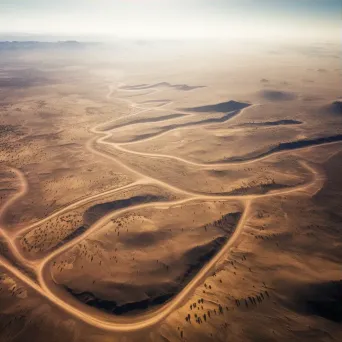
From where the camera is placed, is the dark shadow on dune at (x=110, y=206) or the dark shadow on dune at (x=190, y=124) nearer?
the dark shadow on dune at (x=110, y=206)

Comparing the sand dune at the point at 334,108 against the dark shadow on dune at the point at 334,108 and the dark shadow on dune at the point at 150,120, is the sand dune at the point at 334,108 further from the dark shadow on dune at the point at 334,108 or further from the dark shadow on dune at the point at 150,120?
the dark shadow on dune at the point at 150,120

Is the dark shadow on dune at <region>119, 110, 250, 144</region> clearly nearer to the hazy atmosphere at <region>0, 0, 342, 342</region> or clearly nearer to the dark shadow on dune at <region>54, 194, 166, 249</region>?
the hazy atmosphere at <region>0, 0, 342, 342</region>

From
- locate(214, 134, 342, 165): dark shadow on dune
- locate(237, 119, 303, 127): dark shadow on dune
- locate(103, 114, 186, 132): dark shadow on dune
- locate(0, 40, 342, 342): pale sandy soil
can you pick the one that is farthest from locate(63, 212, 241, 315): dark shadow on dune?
locate(103, 114, 186, 132): dark shadow on dune

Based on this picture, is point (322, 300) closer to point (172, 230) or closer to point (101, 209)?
point (172, 230)

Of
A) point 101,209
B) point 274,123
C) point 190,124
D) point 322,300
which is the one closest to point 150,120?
point 190,124

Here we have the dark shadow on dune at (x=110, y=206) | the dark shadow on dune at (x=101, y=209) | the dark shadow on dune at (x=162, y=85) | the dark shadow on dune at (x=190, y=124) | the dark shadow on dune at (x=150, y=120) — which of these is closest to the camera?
the dark shadow on dune at (x=101, y=209)

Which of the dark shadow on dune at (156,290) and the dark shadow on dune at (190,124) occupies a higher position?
the dark shadow on dune at (190,124)

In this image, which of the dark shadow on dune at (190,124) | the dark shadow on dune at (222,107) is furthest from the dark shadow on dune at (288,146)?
the dark shadow on dune at (222,107)
